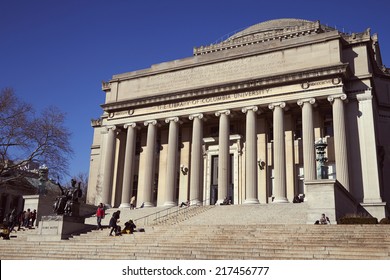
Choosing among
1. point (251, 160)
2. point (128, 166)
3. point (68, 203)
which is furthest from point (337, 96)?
point (68, 203)

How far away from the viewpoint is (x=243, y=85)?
35.8 m

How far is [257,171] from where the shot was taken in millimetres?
35500

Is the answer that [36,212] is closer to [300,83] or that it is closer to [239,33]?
[300,83]

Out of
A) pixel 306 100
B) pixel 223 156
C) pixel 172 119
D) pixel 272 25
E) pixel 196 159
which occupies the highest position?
pixel 272 25

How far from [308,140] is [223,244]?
18238mm

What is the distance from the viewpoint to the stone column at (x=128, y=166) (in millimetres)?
38375

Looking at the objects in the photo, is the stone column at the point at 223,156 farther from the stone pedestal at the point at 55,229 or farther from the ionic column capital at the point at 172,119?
the stone pedestal at the point at 55,229

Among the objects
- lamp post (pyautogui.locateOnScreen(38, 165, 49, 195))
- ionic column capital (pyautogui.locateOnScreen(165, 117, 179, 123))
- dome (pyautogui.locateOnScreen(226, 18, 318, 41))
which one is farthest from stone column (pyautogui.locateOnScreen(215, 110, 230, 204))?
dome (pyautogui.locateOnScreen(226, 18, 318, 41))

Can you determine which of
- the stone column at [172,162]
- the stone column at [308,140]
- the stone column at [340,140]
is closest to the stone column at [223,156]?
the stone column at [172,162]

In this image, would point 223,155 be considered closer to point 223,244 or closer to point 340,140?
point 340,140

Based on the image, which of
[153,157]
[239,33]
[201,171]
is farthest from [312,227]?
[239,33]

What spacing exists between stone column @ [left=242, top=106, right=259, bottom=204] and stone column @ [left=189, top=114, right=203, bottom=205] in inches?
173

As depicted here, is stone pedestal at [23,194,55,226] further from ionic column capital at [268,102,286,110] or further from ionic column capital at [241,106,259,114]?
ionic column capital at [268,102,286,110]

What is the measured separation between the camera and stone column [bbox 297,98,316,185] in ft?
104
